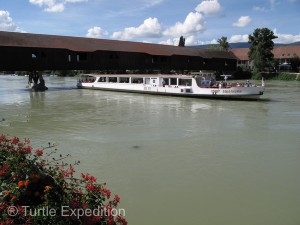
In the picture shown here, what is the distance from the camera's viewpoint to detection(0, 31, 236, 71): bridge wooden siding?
→ 30500 mm

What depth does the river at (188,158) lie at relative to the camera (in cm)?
585

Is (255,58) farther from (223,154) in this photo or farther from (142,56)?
(223,154)

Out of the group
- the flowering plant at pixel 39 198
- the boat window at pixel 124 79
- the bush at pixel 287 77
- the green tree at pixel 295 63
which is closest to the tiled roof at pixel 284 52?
the green tree at pixel 295 63

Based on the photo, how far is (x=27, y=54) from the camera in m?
31.0

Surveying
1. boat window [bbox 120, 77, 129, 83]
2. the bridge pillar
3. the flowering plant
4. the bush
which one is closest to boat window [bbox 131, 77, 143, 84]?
boat window [bbox 120, 77, 129, 83]

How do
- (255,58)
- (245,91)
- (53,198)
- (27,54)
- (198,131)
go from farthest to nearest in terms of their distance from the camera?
1. (255,58)
2. (27,54)
3. (245,91)
4. (198,131)
5. (53,198)

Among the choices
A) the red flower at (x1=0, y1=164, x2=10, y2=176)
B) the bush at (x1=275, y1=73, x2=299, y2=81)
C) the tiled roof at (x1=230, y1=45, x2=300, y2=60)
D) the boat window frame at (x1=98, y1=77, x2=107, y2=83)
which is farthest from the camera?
the tiled roof at (x1=230, y1=45, x2=300, y2=60)

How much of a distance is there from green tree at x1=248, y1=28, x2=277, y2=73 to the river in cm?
3939

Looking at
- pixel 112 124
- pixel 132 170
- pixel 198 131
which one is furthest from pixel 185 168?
pixel 112 124

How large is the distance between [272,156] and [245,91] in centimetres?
1387

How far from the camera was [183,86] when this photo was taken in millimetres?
25859

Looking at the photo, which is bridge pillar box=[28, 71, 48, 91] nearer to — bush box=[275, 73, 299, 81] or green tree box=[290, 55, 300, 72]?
bush box=[275, 73, 299, 81]

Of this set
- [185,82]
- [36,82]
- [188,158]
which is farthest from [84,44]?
[188,158]

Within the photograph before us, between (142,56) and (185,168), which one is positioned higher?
(142,56)
